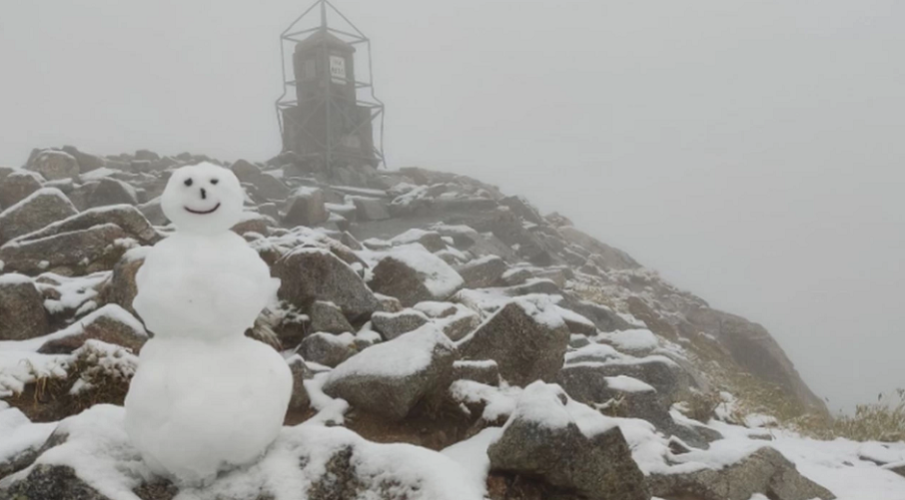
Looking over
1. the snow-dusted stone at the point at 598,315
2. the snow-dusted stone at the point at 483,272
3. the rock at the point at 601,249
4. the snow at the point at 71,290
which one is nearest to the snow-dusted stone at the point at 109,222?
the snow at the point at 71,290

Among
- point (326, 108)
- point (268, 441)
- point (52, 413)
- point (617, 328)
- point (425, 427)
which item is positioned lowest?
point (617, 328)

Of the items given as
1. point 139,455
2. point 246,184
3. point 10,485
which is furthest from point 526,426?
point 246,184

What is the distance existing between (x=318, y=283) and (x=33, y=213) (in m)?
5.74

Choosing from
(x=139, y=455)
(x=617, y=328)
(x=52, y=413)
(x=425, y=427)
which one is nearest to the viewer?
(x=139, y=455)

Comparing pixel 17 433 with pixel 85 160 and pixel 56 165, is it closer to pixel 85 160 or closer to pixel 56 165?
pixel 56 165

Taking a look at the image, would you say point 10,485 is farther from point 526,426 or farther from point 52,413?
point 526,426

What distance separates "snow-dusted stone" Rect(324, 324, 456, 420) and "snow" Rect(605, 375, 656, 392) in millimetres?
2685

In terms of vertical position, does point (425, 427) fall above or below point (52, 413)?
below

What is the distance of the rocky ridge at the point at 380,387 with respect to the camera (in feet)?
15.3

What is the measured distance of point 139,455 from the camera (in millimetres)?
4715

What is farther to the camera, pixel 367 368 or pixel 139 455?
pixel 367 368

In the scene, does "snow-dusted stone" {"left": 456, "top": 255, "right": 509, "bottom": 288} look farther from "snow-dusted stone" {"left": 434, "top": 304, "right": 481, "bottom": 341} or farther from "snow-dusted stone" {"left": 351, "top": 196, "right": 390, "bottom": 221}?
"snow-dusted stone" {"left": 351, "top": 196, "right": 390, "bottom": 221}

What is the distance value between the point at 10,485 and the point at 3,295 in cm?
448

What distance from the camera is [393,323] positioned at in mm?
9148
